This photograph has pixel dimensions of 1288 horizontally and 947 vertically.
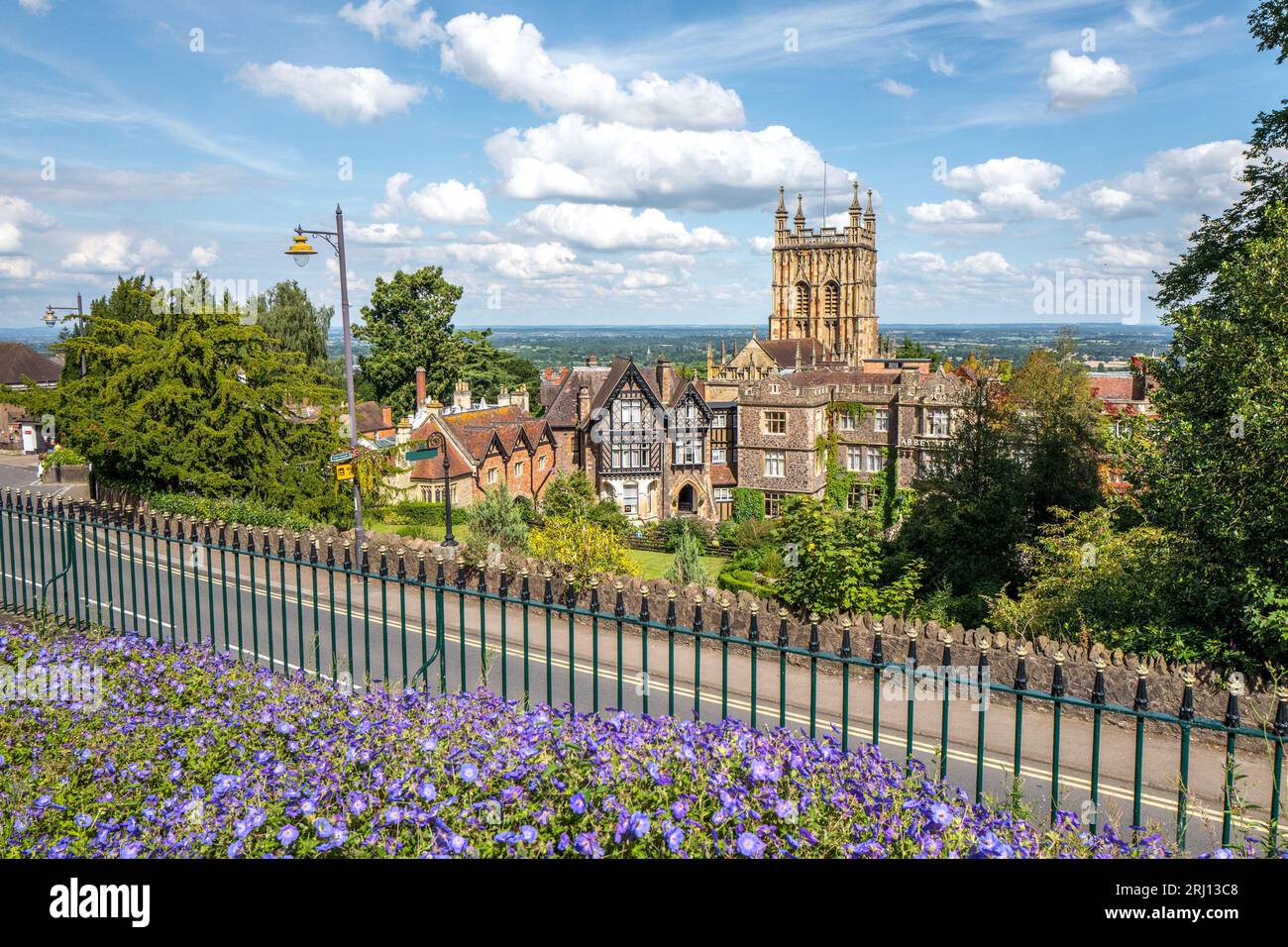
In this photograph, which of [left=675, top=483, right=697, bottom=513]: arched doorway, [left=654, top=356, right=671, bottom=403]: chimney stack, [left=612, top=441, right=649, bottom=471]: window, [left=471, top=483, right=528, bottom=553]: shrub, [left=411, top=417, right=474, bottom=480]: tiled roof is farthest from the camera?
[left=675, top=483, right=697, bottom=513]: arched doorway

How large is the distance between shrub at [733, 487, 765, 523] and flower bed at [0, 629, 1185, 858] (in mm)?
49895

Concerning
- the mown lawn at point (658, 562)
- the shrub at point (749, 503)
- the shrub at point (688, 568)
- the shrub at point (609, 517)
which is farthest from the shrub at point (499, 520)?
the shrub at point (749, 503)

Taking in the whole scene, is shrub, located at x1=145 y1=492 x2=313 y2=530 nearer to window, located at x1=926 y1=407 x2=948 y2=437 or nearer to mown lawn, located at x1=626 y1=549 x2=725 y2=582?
mown lawn, located at x1=626 y1=549 x2=725 y2=582

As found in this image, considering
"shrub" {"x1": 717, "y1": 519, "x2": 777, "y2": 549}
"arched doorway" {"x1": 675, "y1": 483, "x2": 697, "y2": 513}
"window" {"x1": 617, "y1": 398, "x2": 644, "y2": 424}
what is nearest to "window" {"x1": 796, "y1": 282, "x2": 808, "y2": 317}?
"arched doorway" {"x1": 675, "y1": 483, "x2": 697, "y2": 513}

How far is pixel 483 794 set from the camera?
498 cm

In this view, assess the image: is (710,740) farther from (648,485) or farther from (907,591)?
(648,485)

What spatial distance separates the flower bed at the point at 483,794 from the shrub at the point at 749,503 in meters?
49.9

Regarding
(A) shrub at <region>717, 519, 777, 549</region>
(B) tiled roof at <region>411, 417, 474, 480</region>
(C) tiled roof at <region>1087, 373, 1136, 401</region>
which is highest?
(C) tiled roof at <region>1087, 373, 1136, 401</region>

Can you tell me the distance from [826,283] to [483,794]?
359 ft

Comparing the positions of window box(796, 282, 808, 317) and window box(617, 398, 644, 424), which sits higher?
window box(796, 282, 808, 317)

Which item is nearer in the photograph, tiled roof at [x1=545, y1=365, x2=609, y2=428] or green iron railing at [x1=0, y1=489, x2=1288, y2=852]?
green iron railing at [x1=0, y1=489, x2=1288, y2=852]

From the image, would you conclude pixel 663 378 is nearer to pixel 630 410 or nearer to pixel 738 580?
pixel 630 410

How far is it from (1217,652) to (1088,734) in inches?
120

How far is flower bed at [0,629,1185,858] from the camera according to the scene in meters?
4.56
